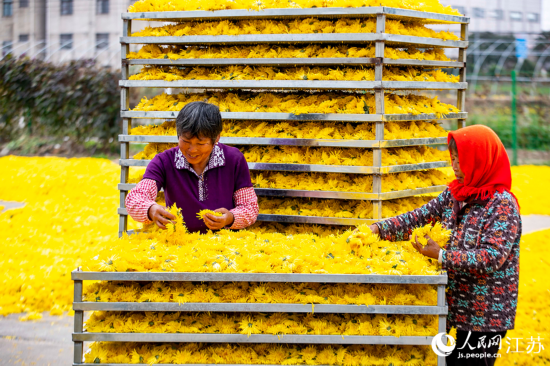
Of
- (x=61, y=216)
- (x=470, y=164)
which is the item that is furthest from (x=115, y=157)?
(x=470, y=164)

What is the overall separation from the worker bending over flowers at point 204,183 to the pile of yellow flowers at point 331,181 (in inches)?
37.5

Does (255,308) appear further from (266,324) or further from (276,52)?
(276,52)

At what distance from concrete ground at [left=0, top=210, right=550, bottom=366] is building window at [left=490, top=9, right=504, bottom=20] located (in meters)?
23.3

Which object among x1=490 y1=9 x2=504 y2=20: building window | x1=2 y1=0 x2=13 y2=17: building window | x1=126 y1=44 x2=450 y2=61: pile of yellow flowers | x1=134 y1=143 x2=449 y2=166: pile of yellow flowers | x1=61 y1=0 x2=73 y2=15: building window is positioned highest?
x1=490 y1=9 x2=504 y2=20: building window

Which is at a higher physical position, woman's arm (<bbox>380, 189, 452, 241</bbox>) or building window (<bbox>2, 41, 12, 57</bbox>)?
building window (<bbox>2, 41, 12, 57</bbox>)

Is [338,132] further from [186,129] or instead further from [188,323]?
[188,323]

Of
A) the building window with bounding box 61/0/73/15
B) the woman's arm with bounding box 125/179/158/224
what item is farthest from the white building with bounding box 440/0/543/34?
the woman's arm with bounding box 125/179/158/224

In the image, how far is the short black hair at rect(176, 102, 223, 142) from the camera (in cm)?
320

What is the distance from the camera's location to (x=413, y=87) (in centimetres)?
452

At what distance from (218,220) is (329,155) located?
1584 millimetres

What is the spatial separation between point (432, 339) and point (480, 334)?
518mm

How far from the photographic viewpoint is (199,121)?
10.5 ft

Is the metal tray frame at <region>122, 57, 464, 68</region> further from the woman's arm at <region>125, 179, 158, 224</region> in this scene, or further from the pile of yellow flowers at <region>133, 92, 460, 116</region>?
the woman's arm at <region>125, 179, 158, 224</region>

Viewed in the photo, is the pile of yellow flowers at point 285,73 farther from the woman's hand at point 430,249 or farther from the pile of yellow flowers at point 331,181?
the woman's hand at point 430,249
